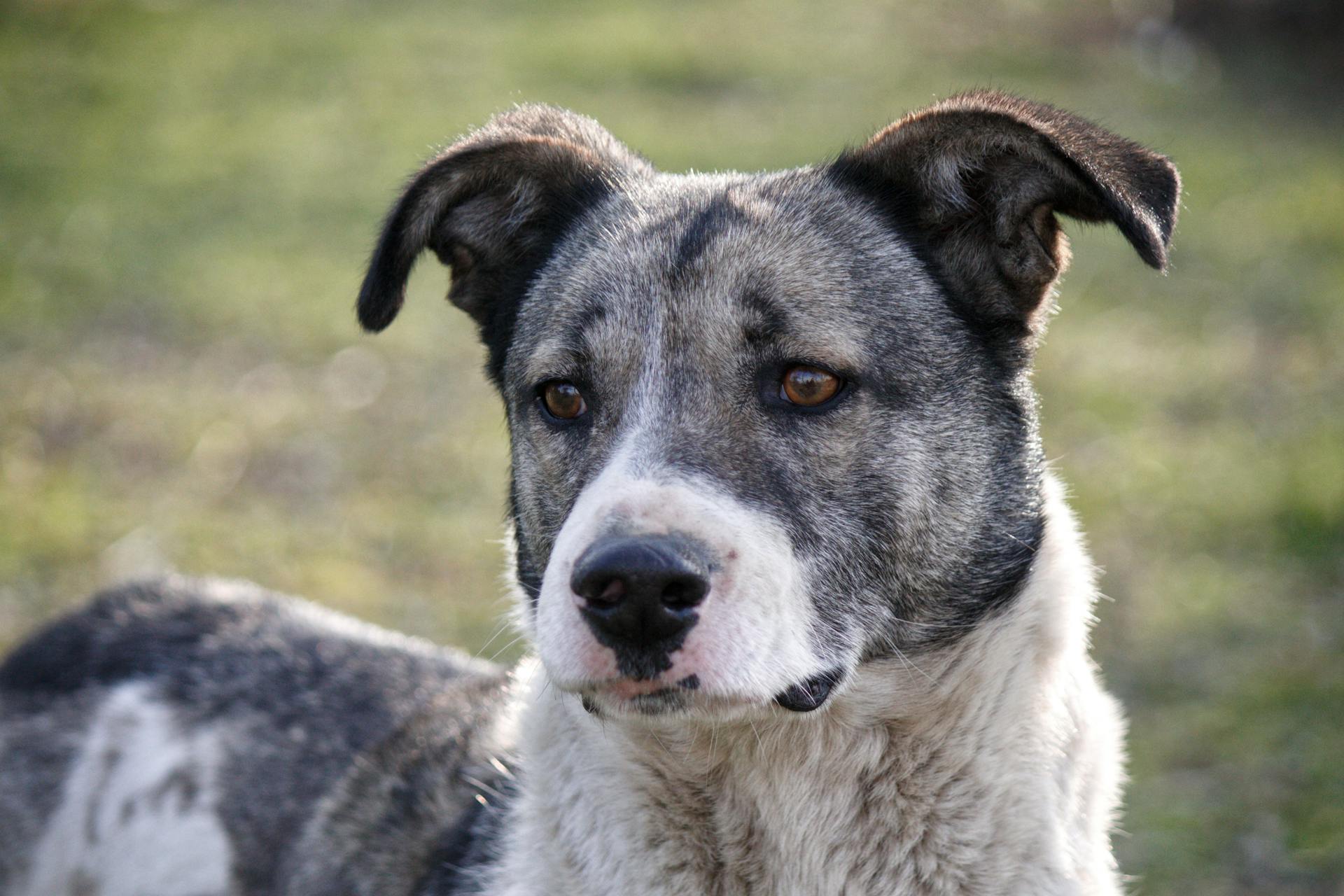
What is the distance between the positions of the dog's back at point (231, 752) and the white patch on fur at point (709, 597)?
3.39ft

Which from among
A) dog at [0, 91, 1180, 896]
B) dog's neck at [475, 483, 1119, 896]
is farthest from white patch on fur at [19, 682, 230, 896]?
dog's neck at [475, 483, 1119, 896]

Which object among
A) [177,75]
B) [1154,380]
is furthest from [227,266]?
[1154,380]

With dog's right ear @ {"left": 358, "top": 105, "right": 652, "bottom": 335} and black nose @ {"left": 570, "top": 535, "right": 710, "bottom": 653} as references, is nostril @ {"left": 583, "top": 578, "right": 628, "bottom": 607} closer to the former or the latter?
black nose @ {"left": 570, "top": 535, "right": 710, "bottom": 653}

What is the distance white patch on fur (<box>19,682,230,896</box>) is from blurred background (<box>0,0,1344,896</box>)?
4.83ft

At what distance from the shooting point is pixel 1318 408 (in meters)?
7.69

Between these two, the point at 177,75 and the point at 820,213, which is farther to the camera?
the point at 177,75

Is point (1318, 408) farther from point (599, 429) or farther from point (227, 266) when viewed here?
point (227, 266)

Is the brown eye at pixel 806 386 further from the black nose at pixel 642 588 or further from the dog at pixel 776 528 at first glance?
the black nose at pixel 642 588

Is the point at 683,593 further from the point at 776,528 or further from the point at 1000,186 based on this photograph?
the point at 1000,186

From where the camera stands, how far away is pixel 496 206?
142 inches

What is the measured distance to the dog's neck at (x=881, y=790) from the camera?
2.92 meters

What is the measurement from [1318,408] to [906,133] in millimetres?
5481

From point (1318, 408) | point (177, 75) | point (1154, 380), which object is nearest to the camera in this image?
point (1318, 408)

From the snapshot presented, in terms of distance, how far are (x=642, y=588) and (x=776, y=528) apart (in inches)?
15.1
